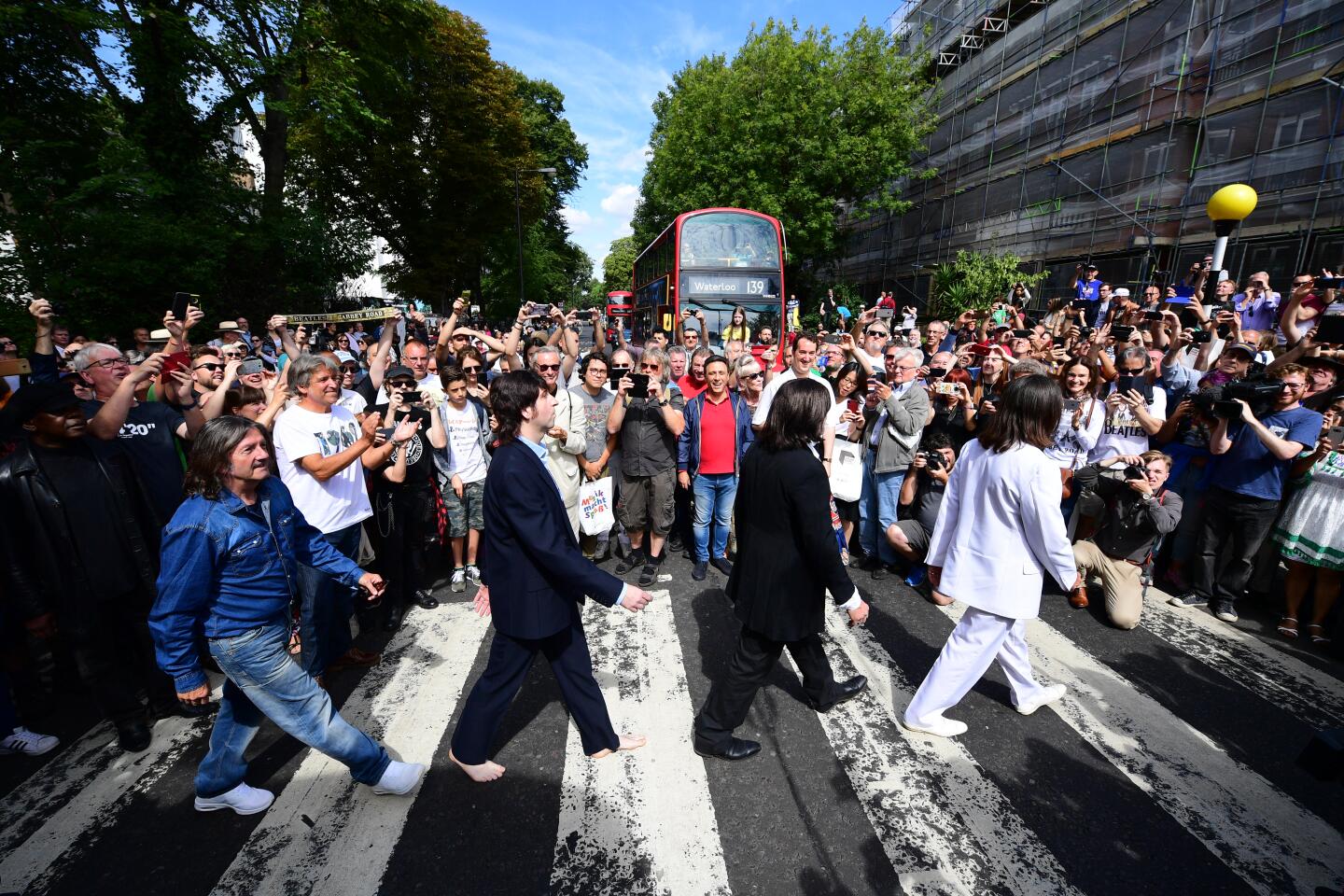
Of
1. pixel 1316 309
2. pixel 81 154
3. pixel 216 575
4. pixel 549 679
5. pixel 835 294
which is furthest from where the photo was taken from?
pixel 835 294

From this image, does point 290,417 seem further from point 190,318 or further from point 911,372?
point 911,372

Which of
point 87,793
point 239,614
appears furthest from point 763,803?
point 87,793

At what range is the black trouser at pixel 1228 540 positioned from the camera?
14.9 ft

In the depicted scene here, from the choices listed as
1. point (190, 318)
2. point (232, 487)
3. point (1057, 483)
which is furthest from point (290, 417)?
point (1057, 483)

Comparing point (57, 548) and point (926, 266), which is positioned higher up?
point (926, 266)

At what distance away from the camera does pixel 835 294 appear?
85.0 feet

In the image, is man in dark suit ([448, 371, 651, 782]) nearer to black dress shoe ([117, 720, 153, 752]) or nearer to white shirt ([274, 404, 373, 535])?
white shirt ([274, 404, 373, 535])

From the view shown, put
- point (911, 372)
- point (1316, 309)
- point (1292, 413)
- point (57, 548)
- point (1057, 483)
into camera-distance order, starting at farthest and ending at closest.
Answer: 1. point (1316, 309)
2. point (911, 372)
3. point (1292, 413)
4. point (57, 548)
5. point (1057, 483)

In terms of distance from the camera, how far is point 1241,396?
430 centimetres

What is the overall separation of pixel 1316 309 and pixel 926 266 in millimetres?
23208

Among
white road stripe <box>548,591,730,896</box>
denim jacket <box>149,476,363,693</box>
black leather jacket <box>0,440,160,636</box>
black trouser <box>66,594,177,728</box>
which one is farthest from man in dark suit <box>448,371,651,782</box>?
black leather jacket <box>0,440,160,636</box>

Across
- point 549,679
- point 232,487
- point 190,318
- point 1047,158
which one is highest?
point 1047,158

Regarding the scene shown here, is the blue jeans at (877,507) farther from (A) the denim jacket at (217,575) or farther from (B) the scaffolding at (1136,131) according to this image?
(B) the scaffolding at (1136,131)

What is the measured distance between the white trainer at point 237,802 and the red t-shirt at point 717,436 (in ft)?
12.0
